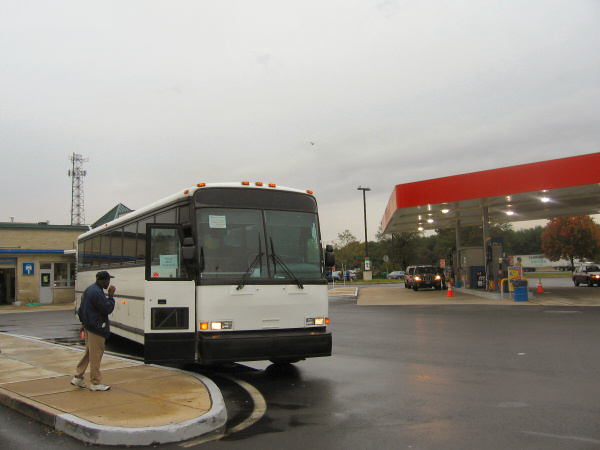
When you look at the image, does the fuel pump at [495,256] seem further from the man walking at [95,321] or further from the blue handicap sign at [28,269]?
the blue handicap sign at [28,269]

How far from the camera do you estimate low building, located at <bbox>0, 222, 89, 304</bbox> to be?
1427 inches

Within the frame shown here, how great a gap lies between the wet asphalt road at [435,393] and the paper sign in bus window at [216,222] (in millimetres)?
2603

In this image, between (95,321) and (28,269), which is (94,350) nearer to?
(95,321)

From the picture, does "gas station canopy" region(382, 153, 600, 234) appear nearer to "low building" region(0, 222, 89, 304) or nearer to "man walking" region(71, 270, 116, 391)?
"man walking" region(71, 270, 116, 391)

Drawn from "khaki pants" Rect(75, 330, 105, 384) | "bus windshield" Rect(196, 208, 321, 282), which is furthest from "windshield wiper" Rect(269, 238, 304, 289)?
"khaki pants" Rect(75, 330, 105, 384)

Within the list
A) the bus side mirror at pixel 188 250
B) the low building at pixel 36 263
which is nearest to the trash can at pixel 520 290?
the bus side mirror at pixel 188 250

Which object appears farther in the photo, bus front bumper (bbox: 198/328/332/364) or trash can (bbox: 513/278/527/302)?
trash can (bbox: 513/278/527/302)

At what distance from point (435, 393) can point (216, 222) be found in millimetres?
4245

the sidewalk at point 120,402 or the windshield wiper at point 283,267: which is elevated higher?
the windshield wiper at point 283,267

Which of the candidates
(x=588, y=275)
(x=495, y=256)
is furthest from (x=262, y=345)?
(x=588, y=275)

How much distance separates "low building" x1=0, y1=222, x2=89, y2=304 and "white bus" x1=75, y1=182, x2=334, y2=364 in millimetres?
31454

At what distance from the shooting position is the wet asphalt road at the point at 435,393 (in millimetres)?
5660

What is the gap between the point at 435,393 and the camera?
25.2 ft

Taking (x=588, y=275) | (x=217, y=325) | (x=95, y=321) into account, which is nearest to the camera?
(x=95, y=321)
